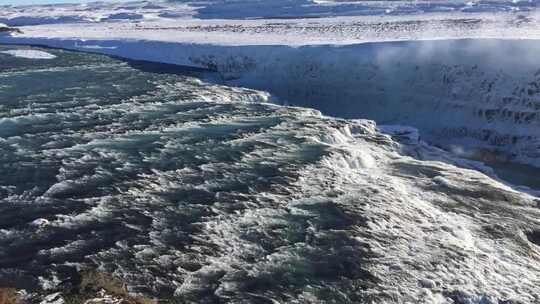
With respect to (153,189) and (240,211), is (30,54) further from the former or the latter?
(240,211)

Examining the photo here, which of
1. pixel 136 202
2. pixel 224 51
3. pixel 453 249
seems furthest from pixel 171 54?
pixel 453 249

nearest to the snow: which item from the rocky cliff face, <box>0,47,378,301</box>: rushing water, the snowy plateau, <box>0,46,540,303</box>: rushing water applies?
the snowy plateau

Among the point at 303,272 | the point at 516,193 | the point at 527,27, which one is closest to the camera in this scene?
the point at 303,272

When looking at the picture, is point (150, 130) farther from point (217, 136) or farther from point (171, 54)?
point (171, 54)

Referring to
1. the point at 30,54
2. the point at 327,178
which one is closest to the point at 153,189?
the point at 327,178

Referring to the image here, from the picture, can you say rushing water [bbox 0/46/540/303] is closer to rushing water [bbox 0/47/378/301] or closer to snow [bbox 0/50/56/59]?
rushing water [bbox 0/47/378/301]

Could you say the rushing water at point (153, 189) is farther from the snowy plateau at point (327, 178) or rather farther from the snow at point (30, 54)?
the snow at point (30, 54)
